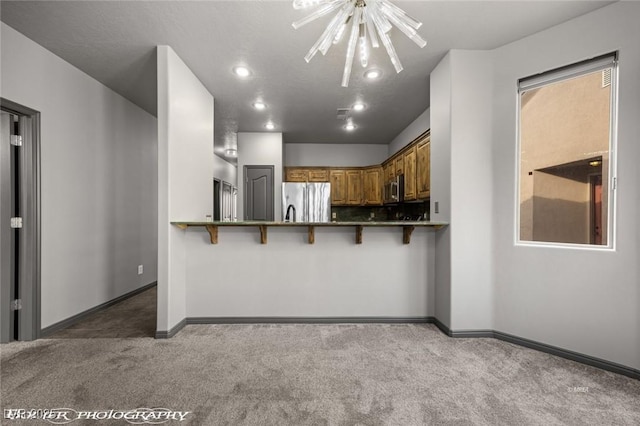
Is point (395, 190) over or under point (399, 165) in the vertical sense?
under

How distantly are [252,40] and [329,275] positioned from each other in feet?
8.12

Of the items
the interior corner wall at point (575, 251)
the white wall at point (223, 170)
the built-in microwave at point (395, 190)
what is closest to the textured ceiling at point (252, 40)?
the interior corner wall at point (575, 251)

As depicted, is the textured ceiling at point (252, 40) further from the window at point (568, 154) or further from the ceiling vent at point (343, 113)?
the window at point (568, 154)

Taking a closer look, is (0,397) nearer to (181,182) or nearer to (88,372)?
(88,372)

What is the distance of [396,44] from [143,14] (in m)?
2.19

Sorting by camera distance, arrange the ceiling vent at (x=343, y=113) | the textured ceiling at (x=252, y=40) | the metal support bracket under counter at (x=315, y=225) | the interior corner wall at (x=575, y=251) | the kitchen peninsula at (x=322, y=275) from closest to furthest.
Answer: the interior corner wall at (x=575, y=251) → the textured ceiling at (x=252, y=40) → the metal support bracket under counter at (x=315, y=225) → the kitchen peninsula at (x=322, y=275) → the ceiling vent at (x=343, y=113)

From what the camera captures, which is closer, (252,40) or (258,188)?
(252,40)

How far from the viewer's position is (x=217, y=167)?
8078mm

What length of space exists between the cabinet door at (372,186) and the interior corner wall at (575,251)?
3.52 metres

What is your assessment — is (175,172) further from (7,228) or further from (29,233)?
(7,228)

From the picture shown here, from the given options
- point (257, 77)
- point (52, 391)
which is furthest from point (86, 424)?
point (257, 77)

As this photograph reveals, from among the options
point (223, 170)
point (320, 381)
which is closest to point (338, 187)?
point (223, 170)

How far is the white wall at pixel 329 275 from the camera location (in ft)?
10.7

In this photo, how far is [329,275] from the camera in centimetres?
328
